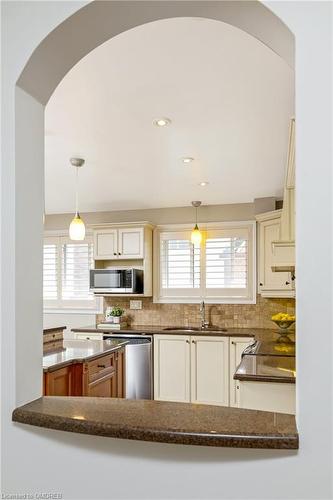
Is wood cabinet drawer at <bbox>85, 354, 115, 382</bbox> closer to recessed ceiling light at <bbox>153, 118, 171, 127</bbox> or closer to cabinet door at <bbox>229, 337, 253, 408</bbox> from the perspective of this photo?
cabinet door at <bbox>229, 337, 253, 408</bbox>

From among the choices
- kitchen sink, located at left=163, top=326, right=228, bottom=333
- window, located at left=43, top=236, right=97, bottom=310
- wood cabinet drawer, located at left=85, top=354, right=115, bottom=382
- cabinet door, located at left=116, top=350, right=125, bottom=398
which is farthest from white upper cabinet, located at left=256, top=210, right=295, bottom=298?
window, located at left=43, top=236, right=97, bottom=310

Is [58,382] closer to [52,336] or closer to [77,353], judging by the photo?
[77,353]

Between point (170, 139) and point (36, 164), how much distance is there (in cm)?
173

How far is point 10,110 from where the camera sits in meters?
1.40

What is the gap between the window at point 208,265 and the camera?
17.5 ft

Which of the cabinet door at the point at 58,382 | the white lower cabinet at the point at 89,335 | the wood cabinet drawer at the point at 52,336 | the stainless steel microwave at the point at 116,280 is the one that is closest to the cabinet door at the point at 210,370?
the stainless steel microwave at the point at 116,280

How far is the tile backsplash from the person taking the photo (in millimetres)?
5176

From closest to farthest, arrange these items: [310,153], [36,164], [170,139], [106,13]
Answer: [310,153] → [106,13] → [36,164] → [170,139]

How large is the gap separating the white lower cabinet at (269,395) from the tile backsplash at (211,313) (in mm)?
2768

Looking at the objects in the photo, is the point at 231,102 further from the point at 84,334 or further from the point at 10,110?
the point at 84,334

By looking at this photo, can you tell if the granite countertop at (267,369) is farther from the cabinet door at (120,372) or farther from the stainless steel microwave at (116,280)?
the stainless steel microwave at (116,280)

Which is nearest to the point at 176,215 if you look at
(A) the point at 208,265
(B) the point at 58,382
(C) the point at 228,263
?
(A) the point at 208,265

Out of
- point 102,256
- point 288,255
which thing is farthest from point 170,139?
point 102,256

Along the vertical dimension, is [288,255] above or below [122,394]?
above
